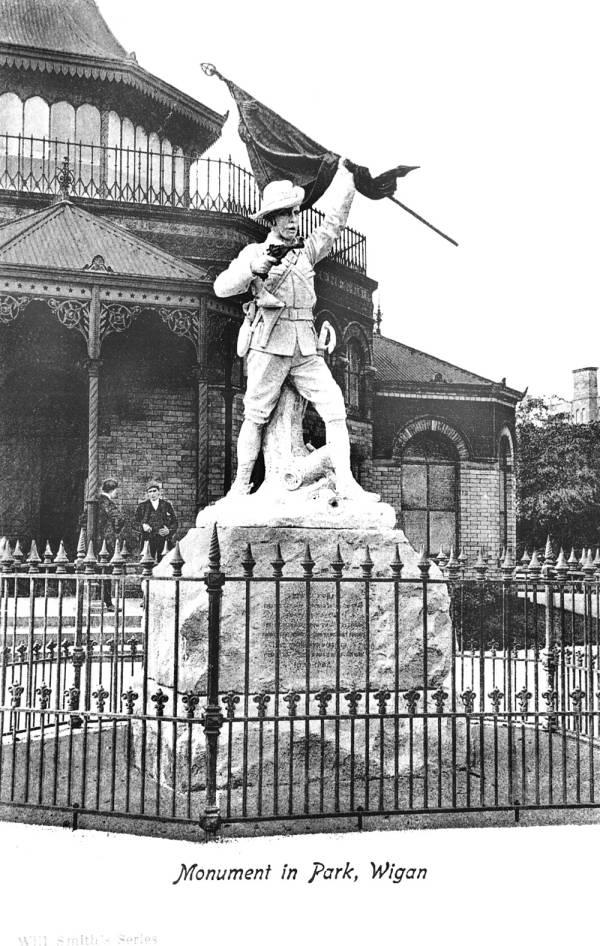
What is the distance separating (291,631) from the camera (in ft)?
20.3

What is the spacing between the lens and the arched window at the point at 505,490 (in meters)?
23.1

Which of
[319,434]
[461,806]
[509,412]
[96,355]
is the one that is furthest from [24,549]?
[461,806]

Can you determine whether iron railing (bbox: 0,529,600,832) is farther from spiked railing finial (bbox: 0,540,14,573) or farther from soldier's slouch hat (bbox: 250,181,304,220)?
soldier's slouch hat (bbox: 250,181,304,220)

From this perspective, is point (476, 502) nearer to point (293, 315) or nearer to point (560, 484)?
point (560, 484)

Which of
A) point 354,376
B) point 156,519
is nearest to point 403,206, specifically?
point 156,519

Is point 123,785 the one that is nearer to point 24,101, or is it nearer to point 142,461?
point 142,461

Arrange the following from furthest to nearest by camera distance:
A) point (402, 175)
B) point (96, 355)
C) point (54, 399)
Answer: point (54, 399), point (96, 355), point (402, 175)

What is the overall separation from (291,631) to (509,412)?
734 inches

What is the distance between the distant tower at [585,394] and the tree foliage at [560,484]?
2.58m

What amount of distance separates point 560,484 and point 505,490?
6.78 metres

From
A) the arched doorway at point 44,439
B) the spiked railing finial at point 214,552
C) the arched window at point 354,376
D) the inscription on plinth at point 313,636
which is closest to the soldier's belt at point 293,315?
the inscription on plinth at point 313,636

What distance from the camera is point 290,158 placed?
7.08 meters

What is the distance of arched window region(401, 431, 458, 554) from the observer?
22469mm

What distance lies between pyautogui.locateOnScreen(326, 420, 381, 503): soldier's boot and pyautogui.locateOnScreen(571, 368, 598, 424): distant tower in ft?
97.9
